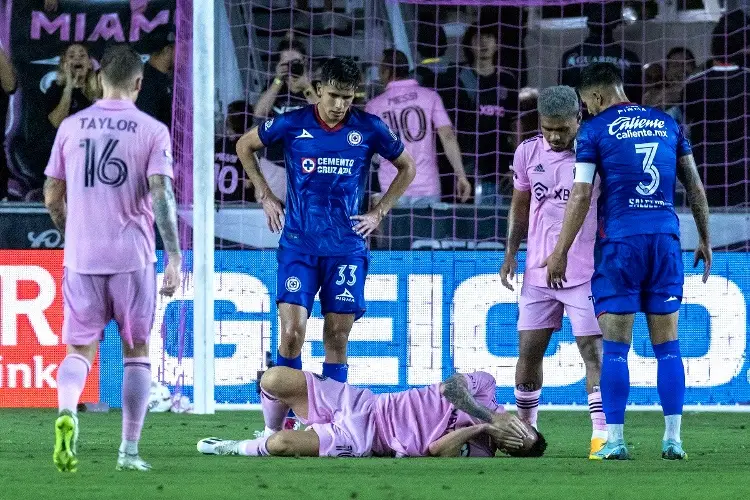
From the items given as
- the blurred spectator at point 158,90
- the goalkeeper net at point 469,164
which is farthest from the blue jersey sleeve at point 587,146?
the blurred spectator at point 158,90

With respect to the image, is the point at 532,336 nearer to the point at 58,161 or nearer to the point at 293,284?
the point at 293,284

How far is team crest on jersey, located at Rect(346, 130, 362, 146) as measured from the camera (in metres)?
8.62

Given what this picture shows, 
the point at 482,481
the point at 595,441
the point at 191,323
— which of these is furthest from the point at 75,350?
the point at 191,323

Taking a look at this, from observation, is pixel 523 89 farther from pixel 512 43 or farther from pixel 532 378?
pixel 532 378

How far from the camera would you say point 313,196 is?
28.1 feet

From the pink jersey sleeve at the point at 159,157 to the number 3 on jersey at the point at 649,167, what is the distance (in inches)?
92.2

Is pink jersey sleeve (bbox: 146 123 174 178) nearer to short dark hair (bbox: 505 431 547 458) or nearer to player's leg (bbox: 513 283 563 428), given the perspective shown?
short dark hair (bbox: 505 431 547 458)

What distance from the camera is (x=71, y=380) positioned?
679 cm

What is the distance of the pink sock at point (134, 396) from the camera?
6895 millimetres

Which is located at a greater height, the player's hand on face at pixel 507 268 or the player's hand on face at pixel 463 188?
the player's hand on face at pixel 463 188

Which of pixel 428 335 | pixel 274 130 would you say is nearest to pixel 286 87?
pixel 428 335

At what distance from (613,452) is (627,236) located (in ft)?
3.44

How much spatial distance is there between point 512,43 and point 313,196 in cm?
560

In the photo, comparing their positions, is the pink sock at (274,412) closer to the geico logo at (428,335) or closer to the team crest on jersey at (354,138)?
the team crest on jersey at (354,138)
